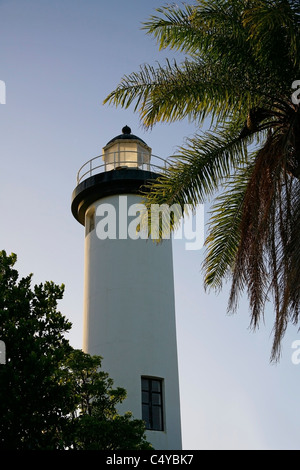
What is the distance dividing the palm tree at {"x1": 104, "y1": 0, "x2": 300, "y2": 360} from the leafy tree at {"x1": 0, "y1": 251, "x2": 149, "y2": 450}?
147 inches

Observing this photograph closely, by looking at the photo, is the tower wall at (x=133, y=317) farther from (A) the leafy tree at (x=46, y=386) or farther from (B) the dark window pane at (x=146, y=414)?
(A) the leafy tree at (x=46, y=386)

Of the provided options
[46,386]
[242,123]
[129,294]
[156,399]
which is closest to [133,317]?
[129,294]

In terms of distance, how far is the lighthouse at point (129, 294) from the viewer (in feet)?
63.8

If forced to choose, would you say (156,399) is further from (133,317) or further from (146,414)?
(133,317)

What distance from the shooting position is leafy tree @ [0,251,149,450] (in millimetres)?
12155

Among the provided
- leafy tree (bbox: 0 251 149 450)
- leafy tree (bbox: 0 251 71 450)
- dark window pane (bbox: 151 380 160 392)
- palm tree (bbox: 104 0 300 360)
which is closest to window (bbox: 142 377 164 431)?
dark window pane (bbox: 151 380 160 392)

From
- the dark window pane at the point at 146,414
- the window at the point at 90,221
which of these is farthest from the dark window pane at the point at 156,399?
the window at the point at 90,221

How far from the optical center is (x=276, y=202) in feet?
32.7

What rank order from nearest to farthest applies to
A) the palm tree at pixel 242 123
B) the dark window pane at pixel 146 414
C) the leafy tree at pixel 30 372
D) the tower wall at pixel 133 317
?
the palm tree at pixel 242 123 < the leafy tree at pixel 30 372 < the dark window pane at pixel 146 414 < the tower wall at pixel 133 317

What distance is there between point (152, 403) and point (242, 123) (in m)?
10.4

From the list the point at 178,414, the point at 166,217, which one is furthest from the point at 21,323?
the point at 178,414

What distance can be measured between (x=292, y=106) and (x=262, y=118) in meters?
0.56

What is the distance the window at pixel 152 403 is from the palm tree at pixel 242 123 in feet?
27.1
